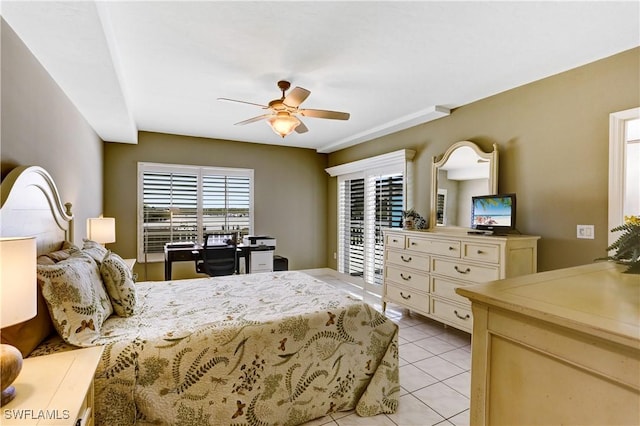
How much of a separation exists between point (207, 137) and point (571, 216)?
5.00 m

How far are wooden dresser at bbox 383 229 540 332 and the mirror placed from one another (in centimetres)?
27

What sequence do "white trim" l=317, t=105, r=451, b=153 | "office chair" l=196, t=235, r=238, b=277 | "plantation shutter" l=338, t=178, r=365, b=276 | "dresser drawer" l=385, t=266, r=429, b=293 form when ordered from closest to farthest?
"dresser drawer" l=385, t=266, r=429, b=293 → "white trim" l=317, t=105, r=451, b=153 → "office chair" l=196, t=235, r=238, b=277 → "plantation shutter" l=338, t=178, r=365, b=276

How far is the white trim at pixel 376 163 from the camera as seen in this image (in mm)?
4238

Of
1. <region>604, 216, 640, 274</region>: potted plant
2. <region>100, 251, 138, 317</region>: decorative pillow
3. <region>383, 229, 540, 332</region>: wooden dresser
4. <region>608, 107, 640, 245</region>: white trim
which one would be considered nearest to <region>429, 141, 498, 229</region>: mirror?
<region>383, 229, 540, 332</region>: wooden dresser

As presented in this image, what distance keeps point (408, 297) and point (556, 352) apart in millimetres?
2849

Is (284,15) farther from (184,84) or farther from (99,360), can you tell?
(99,360)

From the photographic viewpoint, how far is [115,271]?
1974 mm

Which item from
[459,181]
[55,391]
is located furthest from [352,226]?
[55,391]

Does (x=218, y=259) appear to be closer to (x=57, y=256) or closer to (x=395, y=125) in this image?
(x=57, y=256)

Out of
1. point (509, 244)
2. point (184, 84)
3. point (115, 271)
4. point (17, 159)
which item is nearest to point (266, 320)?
point (115, 271)

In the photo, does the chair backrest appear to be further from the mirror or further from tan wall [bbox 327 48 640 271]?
tan wall [bbox 327 48 640 271]

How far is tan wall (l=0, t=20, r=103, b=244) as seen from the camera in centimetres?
168

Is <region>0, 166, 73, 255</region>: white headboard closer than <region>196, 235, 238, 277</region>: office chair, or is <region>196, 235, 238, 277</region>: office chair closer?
<region>0, 166, 73, 255</region>: white headboard

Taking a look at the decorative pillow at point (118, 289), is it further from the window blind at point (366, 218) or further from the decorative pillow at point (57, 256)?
the window blind at point (366, 218)
